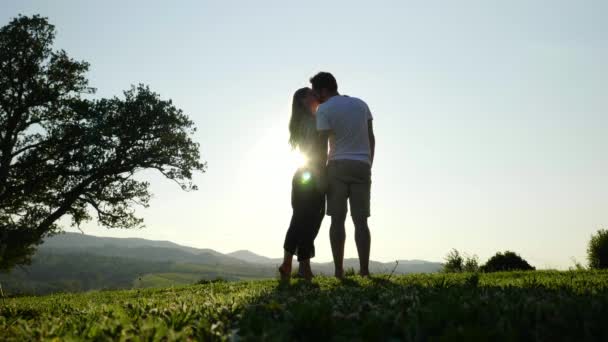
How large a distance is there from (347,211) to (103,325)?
4504 mm

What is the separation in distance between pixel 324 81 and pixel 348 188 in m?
1.80

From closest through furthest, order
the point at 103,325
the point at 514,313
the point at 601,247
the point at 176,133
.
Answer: the point at 514,313 < the point at 103,325 < the point at 601,247 < the point at 176,133

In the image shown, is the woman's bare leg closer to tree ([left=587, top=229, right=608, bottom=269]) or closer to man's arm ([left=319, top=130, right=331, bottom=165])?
man's arm ([left=319, top=130, right=331, bottom=165])

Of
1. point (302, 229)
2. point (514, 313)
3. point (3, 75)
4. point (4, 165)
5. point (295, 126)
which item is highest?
point (3, 75)

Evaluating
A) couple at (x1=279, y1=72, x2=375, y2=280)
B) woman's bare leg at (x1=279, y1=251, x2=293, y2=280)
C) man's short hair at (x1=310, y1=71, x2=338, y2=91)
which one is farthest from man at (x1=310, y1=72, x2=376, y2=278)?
woman's bare leg at (x1=279, y1=251, x2=293, y2=280)

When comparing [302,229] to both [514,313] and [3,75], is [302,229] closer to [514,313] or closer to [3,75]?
[514,313]

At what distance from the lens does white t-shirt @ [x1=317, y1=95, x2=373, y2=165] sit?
23.9ft

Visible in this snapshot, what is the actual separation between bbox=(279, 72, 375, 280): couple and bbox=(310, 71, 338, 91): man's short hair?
0.33 metres

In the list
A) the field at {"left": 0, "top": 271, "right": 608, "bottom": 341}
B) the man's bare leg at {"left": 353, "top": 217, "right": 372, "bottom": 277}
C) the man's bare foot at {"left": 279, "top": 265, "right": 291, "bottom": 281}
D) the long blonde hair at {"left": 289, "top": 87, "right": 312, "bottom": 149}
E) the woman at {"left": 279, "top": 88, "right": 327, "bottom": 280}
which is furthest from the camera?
the long blonde hair at {"left": 289, "top": 87, "right": 312, "bottom": 149}

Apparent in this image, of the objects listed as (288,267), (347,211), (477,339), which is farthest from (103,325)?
(347,211)

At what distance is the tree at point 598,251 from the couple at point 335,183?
15.3 metres

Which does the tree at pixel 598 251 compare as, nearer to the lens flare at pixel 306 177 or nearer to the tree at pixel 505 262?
the tree at pixel 505 262

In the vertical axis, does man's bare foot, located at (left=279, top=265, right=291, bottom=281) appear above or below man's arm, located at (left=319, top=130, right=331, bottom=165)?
below

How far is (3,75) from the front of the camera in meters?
23.4
